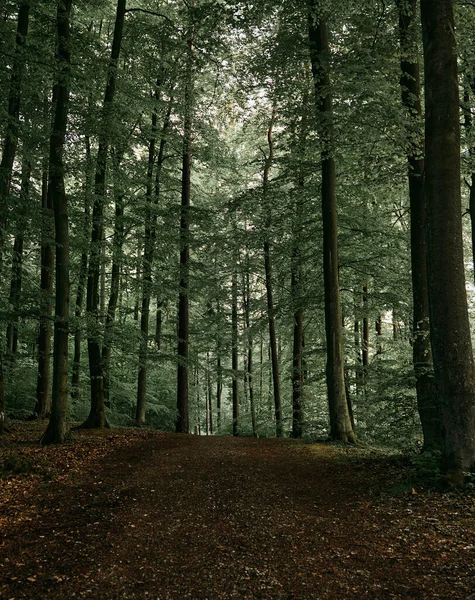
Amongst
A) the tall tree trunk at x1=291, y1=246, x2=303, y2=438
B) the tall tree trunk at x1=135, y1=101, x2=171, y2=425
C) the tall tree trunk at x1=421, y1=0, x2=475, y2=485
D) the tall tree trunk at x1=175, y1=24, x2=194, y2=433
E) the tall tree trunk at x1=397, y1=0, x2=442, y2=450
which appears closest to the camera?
the tall tree trunk at x1=421, y1=0, x2=475, y2=485

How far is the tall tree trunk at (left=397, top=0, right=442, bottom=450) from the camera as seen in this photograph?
657 cm

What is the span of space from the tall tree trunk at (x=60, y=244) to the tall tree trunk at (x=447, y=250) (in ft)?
21.5

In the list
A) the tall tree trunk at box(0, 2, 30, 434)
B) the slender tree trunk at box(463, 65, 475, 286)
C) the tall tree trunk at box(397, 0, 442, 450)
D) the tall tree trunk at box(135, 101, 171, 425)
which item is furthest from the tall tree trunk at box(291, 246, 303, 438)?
the tall tree trunk at box(0, 2, 30, 434)

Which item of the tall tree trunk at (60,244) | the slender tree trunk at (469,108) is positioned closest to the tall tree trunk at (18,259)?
the tall tree trunk at (60,244)

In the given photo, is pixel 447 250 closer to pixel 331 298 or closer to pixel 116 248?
pixel 331 298

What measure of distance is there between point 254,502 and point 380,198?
336 inches

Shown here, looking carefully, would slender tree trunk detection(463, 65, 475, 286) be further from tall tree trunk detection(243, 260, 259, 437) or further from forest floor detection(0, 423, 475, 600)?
tall tree trunk detection(243, 260, 259, 437)

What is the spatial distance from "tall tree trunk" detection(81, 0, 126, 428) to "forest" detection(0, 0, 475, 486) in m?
0.05

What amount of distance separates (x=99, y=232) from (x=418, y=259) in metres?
7.63

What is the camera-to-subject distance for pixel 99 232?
34.8 feet

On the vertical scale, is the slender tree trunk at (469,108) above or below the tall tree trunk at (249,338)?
above

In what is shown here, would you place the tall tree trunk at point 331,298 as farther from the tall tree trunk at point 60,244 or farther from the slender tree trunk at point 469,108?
the tall tree trunk at point 60,244

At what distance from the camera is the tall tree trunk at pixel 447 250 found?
4.87 meters

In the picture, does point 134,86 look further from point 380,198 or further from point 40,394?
point 40,394
